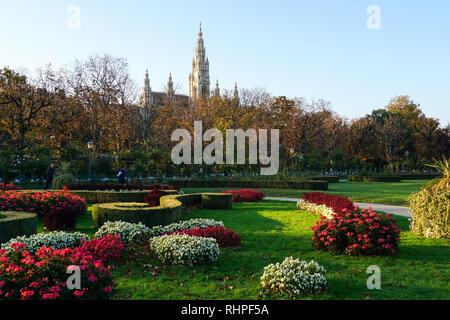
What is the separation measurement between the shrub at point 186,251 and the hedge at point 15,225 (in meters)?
3.68

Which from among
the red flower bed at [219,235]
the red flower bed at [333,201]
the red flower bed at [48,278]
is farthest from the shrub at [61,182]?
the red flower bed at [48,278]

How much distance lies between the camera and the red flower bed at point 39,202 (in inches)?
484

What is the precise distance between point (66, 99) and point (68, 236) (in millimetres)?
30519

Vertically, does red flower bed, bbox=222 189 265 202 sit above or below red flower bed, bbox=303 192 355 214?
below

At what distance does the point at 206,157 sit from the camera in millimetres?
33312

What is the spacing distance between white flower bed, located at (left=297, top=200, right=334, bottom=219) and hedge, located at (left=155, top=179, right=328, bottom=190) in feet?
31.8

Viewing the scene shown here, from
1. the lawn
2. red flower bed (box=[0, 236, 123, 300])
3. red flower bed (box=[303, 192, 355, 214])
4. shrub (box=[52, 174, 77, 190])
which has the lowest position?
the lawn

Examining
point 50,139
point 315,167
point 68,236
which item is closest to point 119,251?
point 68,236

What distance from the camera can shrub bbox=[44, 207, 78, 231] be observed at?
1077 cm

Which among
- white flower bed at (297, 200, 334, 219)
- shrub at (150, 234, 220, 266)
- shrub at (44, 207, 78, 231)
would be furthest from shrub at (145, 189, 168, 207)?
shrub at (150, 234, 220, 266)

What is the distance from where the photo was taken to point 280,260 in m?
7.52

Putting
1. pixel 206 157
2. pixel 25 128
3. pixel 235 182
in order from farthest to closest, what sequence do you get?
1. pixel 206 157
2. pixel 25 128
3. pixel 235 182

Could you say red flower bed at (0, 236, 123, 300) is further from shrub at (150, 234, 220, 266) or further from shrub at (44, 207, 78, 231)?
shrub at (44, 207, 78, 231)

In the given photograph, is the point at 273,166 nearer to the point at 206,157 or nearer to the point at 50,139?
the point at 206,157
